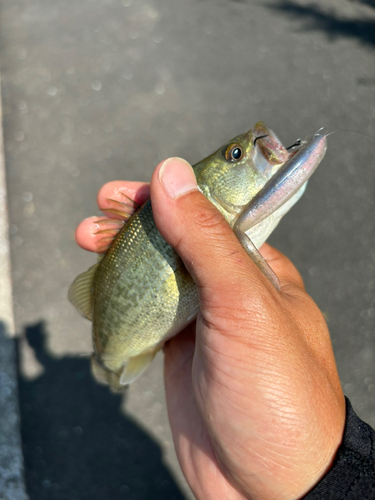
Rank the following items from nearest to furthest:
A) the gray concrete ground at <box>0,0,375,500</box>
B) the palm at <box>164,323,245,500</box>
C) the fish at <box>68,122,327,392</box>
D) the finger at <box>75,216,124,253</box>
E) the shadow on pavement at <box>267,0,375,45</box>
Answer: the fish at <box>68,122,327,392</box>
the palm at <box>164,323,245,500</box>
the finger at <box>75,216,124,253</box>
the gray concrete ground at <box>0,0,375,500</box>
the shadow on pavement at <box>267,0,375,45</box>

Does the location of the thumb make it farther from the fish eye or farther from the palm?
the palm

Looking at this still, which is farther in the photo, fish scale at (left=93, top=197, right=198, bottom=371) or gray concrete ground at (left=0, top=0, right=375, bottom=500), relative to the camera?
gray concrete ground at (left=0, top=0, right=375, bottom=500)

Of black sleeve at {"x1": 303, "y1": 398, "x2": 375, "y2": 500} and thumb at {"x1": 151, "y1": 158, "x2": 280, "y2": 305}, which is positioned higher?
thumb at {"x1": 151, "y1": 158, "x2": 280, "y2": 305}

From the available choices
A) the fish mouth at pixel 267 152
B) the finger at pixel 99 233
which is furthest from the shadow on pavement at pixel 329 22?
the finger at pixel 99 233

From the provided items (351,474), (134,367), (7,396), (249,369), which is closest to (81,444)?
(7,396)

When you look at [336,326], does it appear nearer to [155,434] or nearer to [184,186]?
[155,434]

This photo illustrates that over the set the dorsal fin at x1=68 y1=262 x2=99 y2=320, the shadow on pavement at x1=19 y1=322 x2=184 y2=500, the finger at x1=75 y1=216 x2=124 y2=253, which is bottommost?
the shadow on pavement at x1=19 y1=322 x2=184 y2=500

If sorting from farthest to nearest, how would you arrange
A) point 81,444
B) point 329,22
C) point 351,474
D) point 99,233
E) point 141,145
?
point 329,22, point 141,145, point 81,444, point 99,233, point 351,474

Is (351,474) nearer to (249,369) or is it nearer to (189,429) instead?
(249,369)

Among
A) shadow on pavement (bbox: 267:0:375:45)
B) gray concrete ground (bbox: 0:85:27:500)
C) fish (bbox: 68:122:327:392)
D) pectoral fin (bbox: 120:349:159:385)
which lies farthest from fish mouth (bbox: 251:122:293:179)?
shadow on pavement (bbox: 267:0:375:45)
